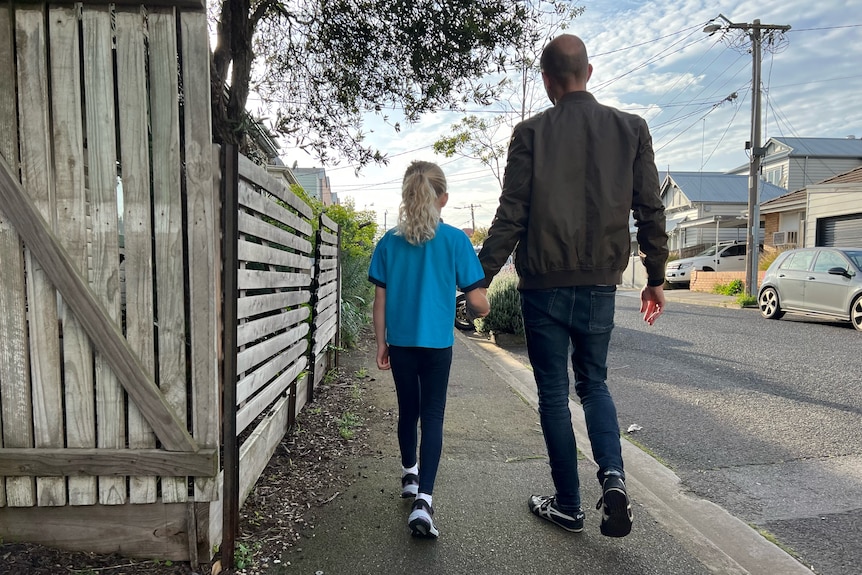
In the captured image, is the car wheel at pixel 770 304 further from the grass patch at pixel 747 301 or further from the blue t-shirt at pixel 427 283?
the blue t-shirt at pixel 427 283

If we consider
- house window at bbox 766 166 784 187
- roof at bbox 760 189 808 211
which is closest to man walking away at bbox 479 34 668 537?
roof at bbox 760 189 808 211

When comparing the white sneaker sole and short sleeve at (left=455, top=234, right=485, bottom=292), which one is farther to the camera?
short sleeve at (left=455, top=234, right=485, bottom=292)

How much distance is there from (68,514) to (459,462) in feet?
7.09

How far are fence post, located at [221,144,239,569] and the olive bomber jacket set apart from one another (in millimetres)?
1185

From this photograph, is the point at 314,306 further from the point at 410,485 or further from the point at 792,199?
the point at 792,199

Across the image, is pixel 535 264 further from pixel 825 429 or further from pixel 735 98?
pixel 735 98

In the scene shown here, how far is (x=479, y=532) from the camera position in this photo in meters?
2.60

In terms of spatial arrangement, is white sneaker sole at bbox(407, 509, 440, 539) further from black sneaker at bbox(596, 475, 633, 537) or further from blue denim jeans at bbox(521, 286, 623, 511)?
black sneaker at bbox(596, 475, 633, 537)

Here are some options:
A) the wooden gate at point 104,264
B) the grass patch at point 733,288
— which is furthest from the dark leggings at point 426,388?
the grass patch at point 733,288

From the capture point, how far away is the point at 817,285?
10.4m

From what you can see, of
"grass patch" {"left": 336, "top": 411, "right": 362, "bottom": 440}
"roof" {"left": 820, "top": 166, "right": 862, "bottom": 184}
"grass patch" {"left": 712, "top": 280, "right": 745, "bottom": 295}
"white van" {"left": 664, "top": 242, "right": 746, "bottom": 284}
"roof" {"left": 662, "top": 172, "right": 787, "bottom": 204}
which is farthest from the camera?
"roof" {"left": 662, "top": 172, "right": 787, "bottom": 204}

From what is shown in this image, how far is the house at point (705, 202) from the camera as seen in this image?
34375 mm

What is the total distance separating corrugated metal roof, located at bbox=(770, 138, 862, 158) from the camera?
36.5 meters

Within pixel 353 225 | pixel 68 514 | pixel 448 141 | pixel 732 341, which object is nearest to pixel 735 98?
pixel 448 141
